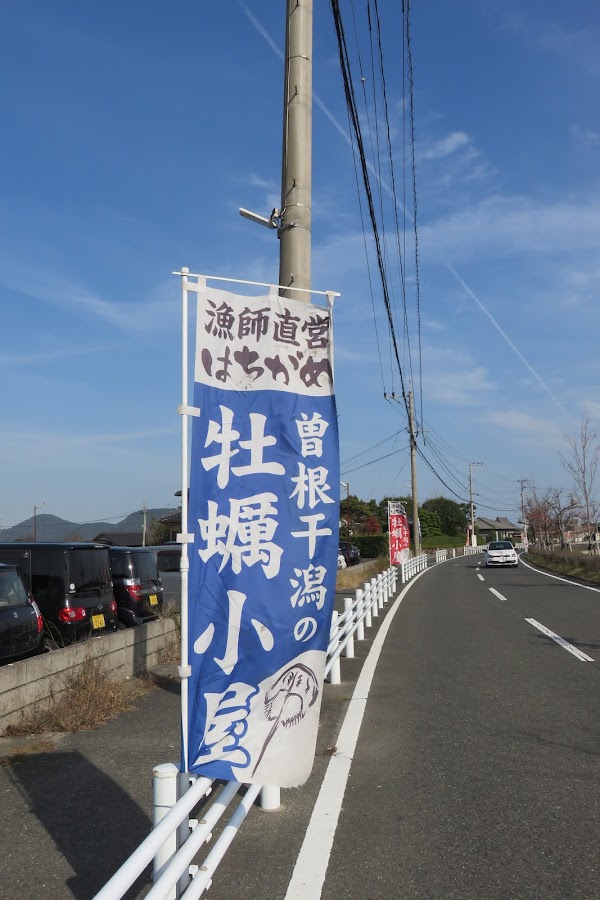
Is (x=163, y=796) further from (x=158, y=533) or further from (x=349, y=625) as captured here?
(x=158, y=533)

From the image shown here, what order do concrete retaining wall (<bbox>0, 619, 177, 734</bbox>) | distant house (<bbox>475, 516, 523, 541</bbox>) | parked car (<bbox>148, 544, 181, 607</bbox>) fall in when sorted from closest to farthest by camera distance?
concrete retaining wall (<bbox>0, 619, 177, 734</bbox>)
parked car (<bbox>148, 544, 181, 607</bbox>)
distant house (<bbox>475, 516, 523, 541</bbox>)

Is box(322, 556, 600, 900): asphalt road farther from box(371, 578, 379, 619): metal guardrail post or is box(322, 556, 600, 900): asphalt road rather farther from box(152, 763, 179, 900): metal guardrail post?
box(371, 578, 379, 619): metal guardrail post

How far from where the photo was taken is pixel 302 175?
21.0ft

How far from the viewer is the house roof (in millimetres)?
136625

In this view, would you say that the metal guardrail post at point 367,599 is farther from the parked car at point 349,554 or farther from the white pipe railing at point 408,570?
the parked car at point 349,554

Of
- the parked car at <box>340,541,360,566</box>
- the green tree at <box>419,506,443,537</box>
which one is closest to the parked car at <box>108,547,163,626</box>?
the parked car at <box>340,541,360,566</box>

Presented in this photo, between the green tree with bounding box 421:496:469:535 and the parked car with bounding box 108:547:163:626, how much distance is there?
97510 mm

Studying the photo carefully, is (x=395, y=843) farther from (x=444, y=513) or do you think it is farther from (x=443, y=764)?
(x=444, y=513)

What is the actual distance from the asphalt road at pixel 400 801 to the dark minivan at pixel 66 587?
146cm

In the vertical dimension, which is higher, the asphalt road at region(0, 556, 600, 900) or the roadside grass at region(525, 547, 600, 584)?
the roadside grass at region(525, 547, 600, 584)

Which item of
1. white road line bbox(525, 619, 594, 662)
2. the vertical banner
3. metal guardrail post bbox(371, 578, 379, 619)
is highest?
the vertical banner

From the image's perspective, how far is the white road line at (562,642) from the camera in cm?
927

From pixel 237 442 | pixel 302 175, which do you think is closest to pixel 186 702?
pixel 237 442

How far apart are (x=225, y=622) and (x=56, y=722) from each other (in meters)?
3.73
